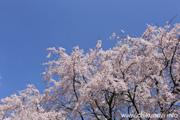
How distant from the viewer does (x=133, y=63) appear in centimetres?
864

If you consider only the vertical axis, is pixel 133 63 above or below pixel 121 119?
above

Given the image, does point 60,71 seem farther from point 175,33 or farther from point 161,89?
point 175,33

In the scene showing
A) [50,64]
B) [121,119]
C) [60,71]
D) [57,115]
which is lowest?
[121,119]

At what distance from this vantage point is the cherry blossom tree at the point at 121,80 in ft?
24.7

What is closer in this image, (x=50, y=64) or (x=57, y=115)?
(x=57, y=115)

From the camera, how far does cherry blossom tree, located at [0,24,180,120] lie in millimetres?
7543

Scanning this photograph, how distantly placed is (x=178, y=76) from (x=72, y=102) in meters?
6.83

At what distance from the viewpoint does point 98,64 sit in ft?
35.6

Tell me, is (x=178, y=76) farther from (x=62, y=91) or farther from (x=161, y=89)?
(x=62, y=91)

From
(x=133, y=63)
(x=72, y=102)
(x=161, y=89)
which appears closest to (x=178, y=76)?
(x=161, y=89)

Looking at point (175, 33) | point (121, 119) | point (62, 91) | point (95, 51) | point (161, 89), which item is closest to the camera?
point (161, 89)

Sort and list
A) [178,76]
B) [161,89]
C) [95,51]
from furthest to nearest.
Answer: [95,51] < [178,76] < [161,89]

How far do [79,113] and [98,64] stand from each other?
12.8 ft

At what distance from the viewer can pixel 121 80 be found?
7.75m
